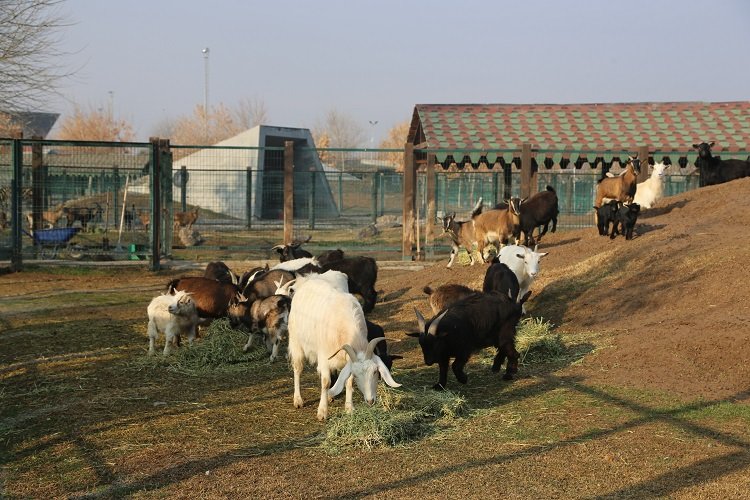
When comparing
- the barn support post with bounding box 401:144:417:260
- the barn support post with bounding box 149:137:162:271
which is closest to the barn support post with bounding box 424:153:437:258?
the barn support post with bounding box 401:144:417:260

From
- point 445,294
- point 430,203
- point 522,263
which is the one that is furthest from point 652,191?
point 445,294

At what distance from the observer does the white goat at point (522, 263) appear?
39.3 ft

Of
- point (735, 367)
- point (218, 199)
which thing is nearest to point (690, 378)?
point (735, 367)

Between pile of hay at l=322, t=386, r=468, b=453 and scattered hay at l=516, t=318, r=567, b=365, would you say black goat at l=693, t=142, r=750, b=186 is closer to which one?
scattered hay at l=516, t=318, r=567, b=365

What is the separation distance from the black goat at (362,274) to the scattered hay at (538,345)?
346 cm

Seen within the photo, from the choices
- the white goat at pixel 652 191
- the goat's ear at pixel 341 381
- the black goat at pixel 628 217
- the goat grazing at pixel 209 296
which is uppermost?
the white goat at pixel 652 191

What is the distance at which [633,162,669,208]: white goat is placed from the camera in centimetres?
1881

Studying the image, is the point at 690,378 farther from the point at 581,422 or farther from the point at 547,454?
the point at 547,454

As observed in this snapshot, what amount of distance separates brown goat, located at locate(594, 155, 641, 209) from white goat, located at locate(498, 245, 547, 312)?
5.42 metres

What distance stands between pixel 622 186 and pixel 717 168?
430cm

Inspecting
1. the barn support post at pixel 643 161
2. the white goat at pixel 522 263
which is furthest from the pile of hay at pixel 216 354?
the barn support post at pixel 643 161

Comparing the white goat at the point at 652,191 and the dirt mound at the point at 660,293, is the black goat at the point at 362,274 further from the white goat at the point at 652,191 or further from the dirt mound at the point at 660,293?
the white goat at the point at 652,191

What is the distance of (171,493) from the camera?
575cm

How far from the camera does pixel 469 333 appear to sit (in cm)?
875
